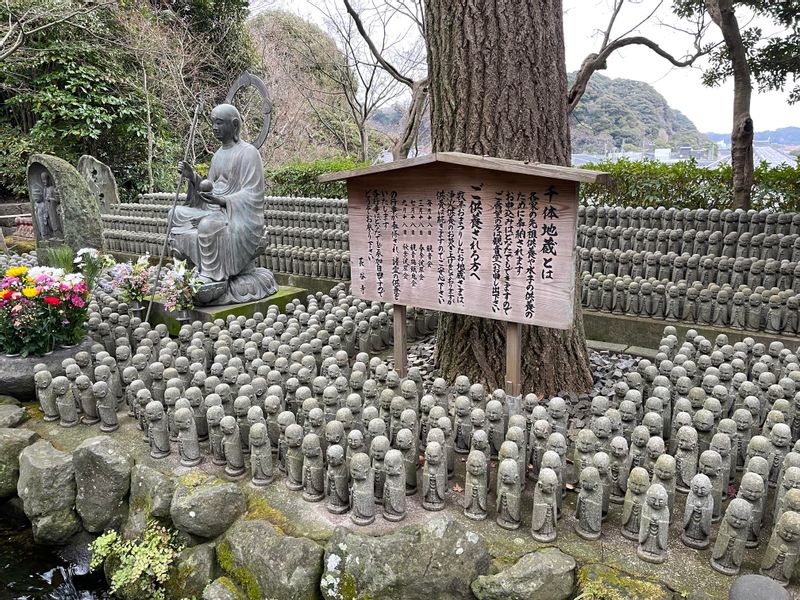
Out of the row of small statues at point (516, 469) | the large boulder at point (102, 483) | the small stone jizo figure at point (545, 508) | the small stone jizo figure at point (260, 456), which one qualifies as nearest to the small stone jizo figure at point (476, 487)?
the row of small statues at point (516, 469)

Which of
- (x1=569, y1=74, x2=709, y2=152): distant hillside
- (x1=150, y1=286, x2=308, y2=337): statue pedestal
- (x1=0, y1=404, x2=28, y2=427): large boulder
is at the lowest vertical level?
(x1=0, y1=404, x2=28, y2=427): large boulder

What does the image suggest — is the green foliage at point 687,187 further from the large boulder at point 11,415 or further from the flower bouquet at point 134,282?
the large boulder at point 11,415

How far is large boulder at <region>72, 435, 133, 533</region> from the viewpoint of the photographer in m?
3.68

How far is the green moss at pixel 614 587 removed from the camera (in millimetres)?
2570

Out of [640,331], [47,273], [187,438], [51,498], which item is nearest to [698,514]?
[187,438]

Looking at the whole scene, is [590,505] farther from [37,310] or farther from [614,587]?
[37,310]

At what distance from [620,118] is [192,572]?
2568 centimetres

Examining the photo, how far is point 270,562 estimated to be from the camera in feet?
9.70

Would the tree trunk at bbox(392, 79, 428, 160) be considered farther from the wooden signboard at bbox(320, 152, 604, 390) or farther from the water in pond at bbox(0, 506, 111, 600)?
the water in pond at bbox(0, 506, 111, 600)

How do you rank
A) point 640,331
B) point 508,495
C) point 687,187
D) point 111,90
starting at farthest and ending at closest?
point 111,90 < point 687,187 < point 640,331 < point 508,495

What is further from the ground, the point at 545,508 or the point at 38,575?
the point at 545,508

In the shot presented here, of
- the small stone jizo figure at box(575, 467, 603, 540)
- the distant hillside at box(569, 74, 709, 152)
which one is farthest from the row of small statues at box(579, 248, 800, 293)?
the distant hillside at box(569, 74, 709, 152)

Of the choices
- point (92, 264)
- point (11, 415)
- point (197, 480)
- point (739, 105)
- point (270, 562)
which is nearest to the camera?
point (270, 562)

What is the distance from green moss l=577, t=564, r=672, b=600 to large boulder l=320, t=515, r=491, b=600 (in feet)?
1.52
